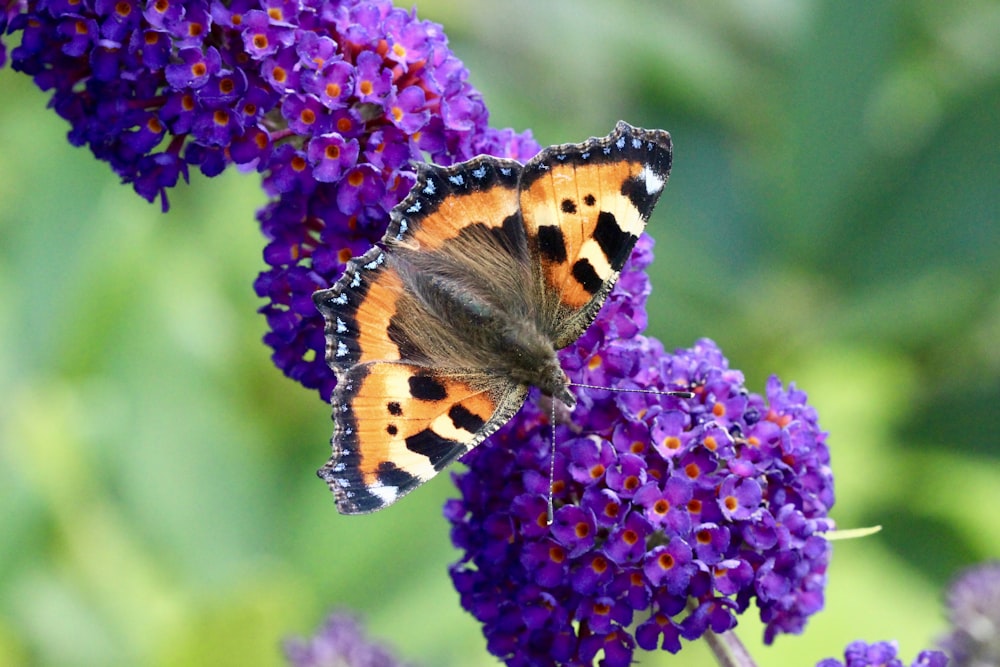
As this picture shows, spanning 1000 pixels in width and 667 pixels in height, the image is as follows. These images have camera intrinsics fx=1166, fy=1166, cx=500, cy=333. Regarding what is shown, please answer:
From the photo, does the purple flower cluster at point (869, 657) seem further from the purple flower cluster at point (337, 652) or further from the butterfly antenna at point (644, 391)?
the purple flower cluster at point (337, 652)

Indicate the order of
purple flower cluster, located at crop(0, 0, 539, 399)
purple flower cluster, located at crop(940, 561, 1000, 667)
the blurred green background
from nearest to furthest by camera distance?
1. purple flower cluster, located at crop(940, 561, 1000, 667)
2. purple flower cluster, located at crop(0, 0, 539, 399)
3. the blurred green background

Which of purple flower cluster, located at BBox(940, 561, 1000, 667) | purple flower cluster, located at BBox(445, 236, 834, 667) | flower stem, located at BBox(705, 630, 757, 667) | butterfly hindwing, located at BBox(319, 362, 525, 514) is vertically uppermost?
butterfly hindwing, located at BBox(319, 362, 525, 514)

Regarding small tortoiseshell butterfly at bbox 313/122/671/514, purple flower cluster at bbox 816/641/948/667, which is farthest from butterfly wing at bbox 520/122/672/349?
purple flower cluster at bbox 816/641/948/667

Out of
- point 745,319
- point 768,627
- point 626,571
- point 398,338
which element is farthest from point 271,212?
point 745,319

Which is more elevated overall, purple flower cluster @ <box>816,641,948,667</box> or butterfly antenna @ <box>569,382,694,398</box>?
butterfly antenna @ <box>569,382,694,398</box>

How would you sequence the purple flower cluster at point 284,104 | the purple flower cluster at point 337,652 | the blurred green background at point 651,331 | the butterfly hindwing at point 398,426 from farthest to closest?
the blurred green background at point 651,331, the purple flower cluster at point 337,652, the purple flower cluster at point 284,104, the butterfly hindwing at point 398,426

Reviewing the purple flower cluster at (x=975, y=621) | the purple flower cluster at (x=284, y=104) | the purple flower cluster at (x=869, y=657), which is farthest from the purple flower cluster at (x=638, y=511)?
the purple flower cluster at (x=284, y=104)

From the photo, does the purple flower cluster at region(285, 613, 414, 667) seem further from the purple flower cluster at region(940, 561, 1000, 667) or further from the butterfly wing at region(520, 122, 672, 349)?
the purple flower cluster at region(940, 561, 1000, 667)
